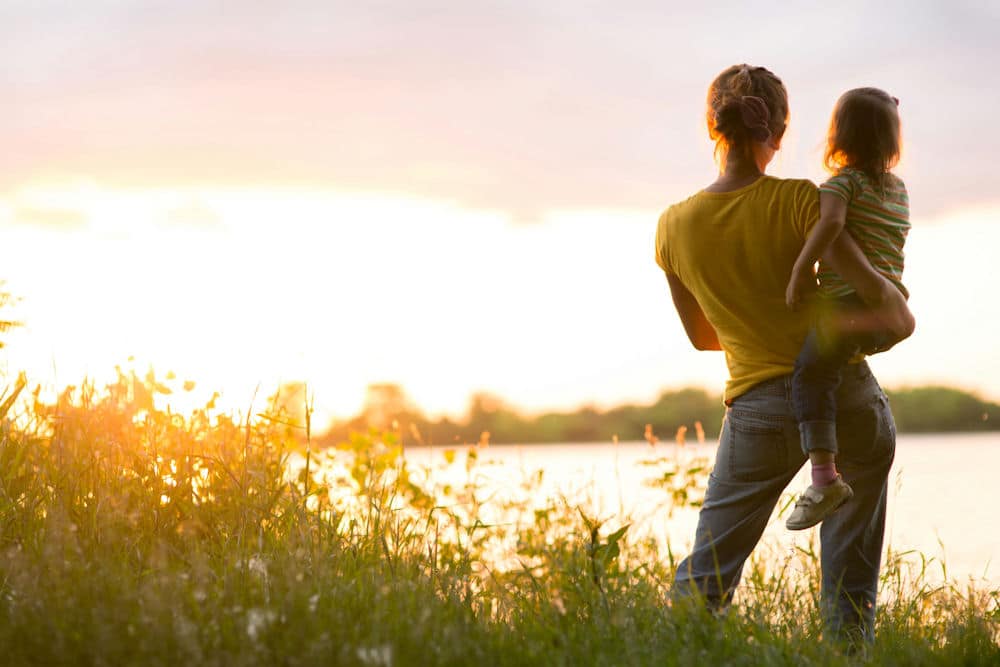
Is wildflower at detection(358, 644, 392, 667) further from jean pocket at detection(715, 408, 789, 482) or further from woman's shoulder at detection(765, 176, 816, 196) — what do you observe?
woman's shoulder at detection(765, 176, 816, 196)

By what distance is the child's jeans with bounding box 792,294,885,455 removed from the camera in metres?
3.11

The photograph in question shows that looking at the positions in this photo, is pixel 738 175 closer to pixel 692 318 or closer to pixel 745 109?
pixel 745 109

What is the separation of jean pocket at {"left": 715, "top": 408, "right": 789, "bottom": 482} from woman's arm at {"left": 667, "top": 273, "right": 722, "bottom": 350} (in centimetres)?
36

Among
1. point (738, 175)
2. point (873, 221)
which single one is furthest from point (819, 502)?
point (738, 175)

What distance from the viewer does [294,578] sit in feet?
9.65

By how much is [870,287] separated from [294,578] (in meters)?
2.05

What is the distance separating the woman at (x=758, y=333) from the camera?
10.4 ft

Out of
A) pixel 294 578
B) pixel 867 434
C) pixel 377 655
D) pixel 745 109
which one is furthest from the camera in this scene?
pixel 867 434

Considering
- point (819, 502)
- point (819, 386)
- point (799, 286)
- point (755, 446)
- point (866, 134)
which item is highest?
point (866, 134)

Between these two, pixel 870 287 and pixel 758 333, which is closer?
pixel 870 287

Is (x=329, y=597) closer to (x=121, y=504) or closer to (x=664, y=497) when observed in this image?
(x=121, y=504)

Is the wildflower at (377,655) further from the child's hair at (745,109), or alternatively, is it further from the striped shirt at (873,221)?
the child's hair at (745,109)

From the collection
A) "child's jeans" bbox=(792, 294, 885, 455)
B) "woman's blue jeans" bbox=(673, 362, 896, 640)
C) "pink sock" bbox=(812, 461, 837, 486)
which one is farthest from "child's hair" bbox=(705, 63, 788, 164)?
"pink sock" bbox=(812, 461, 837, 486)

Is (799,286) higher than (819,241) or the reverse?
the reverse
